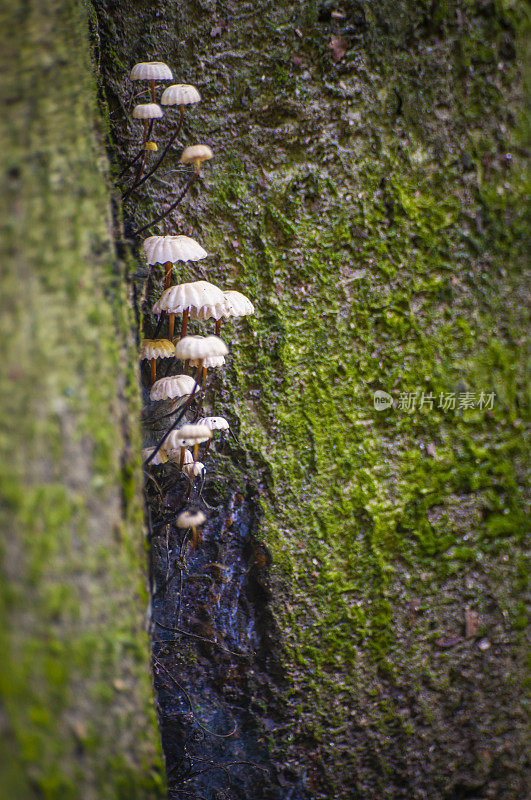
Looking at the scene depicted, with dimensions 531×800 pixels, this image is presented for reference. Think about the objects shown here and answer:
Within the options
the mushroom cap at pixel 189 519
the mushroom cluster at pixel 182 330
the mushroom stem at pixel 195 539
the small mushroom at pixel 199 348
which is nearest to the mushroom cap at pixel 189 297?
the mushroom cluster at pixel 182 330

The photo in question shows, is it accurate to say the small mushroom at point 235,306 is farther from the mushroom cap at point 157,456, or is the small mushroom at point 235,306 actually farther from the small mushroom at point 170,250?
the mushroom cap at point 157,456

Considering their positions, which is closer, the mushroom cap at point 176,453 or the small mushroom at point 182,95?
the small mushroom at point 182,95

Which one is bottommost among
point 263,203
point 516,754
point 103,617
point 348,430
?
point 516,754

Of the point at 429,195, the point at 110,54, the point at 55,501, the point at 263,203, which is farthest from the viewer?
the point at 429,195

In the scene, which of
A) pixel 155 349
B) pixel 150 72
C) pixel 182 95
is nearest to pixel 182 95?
pixel 182 95

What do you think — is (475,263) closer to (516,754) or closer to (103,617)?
(103,617)

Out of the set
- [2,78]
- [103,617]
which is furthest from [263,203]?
[103,617]
